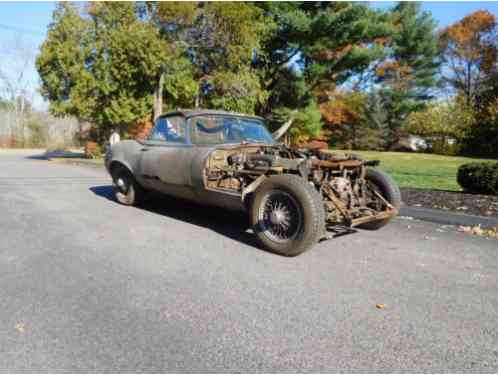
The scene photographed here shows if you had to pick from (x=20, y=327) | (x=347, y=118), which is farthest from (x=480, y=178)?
(x=347, y=118)

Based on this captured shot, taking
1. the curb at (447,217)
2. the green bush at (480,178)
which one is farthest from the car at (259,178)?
the green bush at (480,178)

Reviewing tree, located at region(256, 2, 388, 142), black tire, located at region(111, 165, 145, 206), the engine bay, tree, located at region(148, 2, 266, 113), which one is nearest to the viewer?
the engine bay

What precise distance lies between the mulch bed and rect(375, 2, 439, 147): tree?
2925 cm

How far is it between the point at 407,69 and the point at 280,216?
1491 inches

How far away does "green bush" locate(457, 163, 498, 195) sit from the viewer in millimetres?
7527

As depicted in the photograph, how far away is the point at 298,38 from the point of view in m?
20.4

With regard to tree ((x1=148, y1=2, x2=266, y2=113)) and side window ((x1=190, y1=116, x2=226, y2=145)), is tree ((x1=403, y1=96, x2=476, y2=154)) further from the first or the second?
side window ((x1=190, y1=116, x2=226, y2=145))

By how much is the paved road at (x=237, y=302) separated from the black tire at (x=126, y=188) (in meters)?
1.46

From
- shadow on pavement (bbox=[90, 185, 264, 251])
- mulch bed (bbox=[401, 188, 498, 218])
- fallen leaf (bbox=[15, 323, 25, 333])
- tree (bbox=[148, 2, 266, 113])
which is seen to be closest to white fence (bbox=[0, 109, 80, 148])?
tree (bbox=[148, 2, 266, 113])

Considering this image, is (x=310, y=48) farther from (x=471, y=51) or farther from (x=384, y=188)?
(x=471, y=51)

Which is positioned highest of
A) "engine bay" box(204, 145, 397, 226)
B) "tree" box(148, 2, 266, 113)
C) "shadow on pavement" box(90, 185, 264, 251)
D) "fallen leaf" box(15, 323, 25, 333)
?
"tree" box(148, 2, 266, 113)

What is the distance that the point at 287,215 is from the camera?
393 centimetres

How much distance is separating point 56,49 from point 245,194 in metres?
16.2

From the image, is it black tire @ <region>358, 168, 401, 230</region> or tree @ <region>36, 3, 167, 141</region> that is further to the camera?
tree @ <region>36, 3, 167, 141</region>
